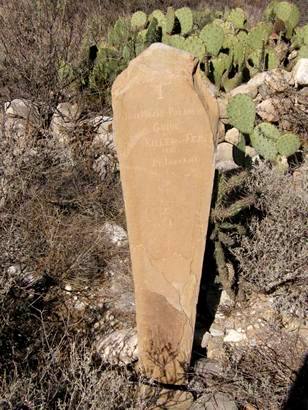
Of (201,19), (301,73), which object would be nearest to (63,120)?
(301,73)

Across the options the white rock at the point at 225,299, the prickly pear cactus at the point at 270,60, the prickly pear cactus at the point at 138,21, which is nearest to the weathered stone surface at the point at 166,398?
the white rock at the point at 225,299

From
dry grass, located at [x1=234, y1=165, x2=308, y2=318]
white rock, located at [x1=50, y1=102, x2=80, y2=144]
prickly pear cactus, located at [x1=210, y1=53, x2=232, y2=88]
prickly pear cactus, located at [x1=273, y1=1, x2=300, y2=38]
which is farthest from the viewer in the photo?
prickly pear cactus, located at [x1=273, y1=1, x2=300, y2=38]

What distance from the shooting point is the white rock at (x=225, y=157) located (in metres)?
4.73

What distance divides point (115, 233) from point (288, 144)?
2.02m

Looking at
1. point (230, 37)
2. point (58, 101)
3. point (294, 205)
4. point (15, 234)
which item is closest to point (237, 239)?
point (294, 205)

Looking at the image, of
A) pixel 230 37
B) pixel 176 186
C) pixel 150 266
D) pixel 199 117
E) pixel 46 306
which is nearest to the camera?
pixel 199 117

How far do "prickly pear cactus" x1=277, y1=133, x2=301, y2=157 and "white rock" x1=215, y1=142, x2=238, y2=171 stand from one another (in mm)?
491

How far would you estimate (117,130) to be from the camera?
217cm

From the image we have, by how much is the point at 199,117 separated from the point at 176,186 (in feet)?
1.06

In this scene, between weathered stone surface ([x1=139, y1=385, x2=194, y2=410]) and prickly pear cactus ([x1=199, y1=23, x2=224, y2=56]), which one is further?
prickly pear cactus ([x1=199, y1=23, x2=224, y2=56])

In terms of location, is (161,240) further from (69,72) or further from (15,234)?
(69,72)

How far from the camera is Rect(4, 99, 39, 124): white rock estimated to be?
5.52m

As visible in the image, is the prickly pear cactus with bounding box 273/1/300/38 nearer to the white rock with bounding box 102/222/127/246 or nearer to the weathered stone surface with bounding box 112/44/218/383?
the white rock with bounding box 102/222/127/246

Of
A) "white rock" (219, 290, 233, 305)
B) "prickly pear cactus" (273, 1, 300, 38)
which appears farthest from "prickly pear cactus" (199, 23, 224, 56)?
"white rock" (219, 290, 233, 305)
